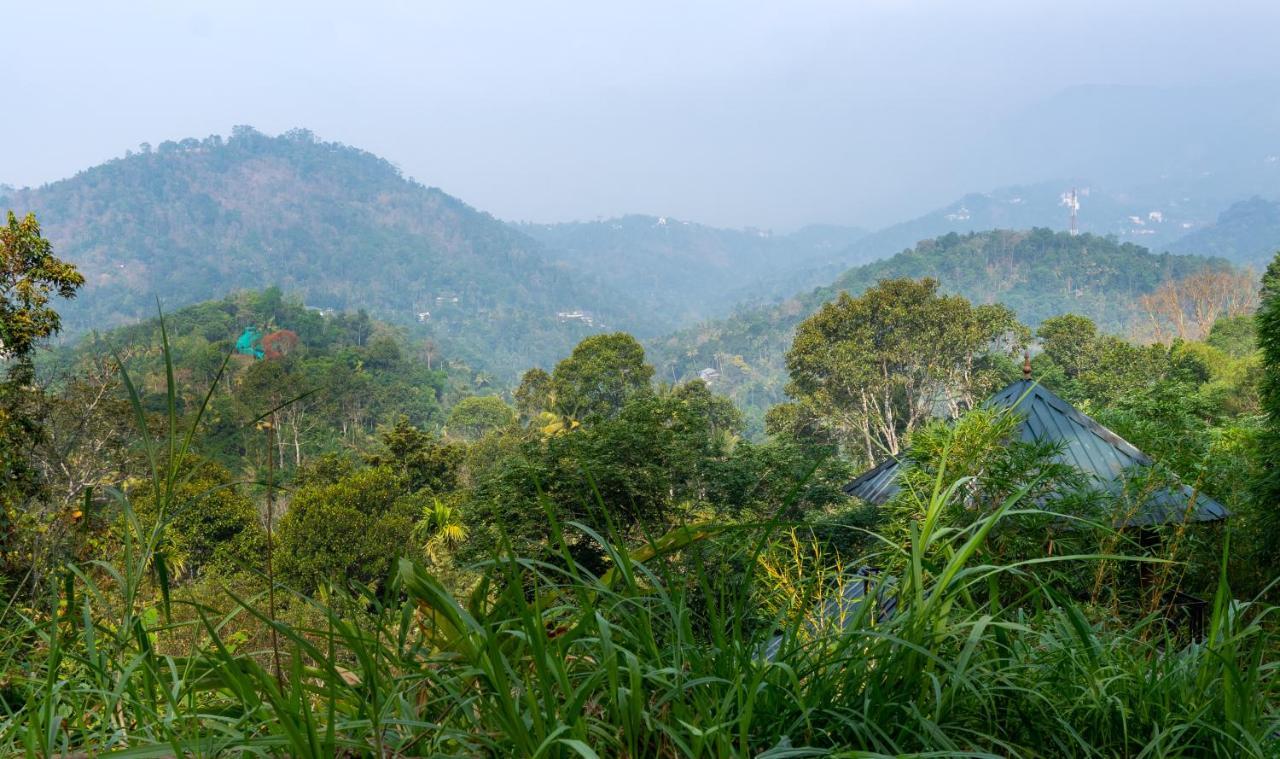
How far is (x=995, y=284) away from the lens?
203 feet

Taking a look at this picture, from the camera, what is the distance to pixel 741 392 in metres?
55.2

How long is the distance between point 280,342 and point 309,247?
75.6 meters

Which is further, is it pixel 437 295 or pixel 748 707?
pixel 437 295

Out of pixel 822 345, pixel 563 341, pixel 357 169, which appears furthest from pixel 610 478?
pixel 357 169

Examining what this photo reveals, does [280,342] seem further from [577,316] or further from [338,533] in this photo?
[577,316]

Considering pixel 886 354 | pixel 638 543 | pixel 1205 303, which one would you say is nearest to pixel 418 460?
pixel 886 354

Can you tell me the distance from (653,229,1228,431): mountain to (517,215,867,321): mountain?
6004 centimetres

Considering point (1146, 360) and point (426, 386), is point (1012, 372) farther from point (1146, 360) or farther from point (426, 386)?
point (426, 386)

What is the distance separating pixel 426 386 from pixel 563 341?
169ft

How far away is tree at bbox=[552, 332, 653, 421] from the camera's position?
2134cm

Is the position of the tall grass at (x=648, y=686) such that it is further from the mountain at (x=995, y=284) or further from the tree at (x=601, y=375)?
the mountain at (x=995, y=284)

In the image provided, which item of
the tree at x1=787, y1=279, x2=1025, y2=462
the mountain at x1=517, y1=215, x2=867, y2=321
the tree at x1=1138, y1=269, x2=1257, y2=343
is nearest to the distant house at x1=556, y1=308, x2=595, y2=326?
the mountain at x1=517, y1=215, x2=867, y2=321

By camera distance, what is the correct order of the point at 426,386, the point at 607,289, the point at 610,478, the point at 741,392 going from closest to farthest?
the point at 610,478 → the point at 426,386 → the point at 741,392 → the point at 607,289

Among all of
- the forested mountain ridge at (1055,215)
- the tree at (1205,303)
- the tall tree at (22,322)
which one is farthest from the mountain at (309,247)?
the forested mountain ridge at (1055,215)
